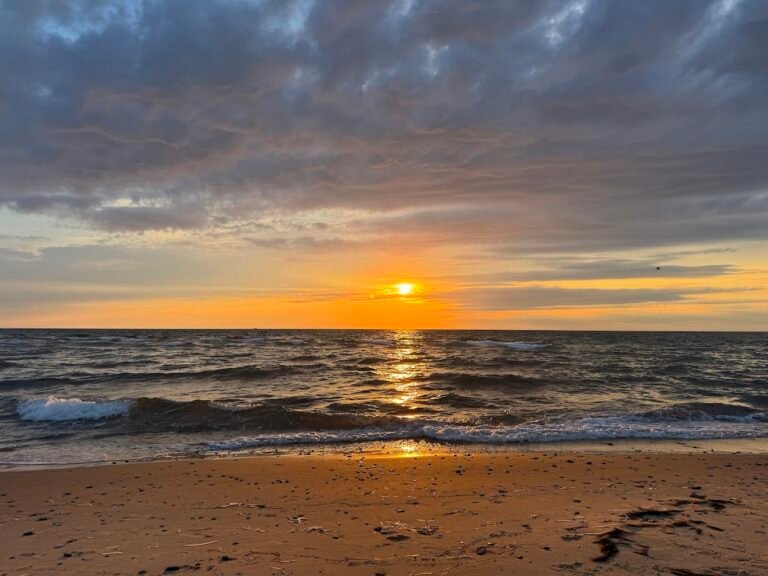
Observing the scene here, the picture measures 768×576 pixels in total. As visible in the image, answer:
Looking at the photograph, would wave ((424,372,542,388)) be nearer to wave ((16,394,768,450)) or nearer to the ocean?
the ocean

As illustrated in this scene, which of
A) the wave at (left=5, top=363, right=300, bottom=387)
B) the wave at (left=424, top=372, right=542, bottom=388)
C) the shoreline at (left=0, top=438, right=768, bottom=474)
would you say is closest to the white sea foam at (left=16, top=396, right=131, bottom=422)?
the shoreline at (left=0, top=438, right=768, bottom=474)

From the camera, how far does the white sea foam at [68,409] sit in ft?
49.7

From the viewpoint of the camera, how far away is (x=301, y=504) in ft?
22.5

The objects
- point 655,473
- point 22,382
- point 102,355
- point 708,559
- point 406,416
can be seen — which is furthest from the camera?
point 102,355

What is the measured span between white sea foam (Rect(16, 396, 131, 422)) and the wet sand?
689 centimetres

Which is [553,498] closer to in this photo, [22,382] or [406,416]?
[406,416]

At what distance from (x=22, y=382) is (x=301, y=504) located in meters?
22.3

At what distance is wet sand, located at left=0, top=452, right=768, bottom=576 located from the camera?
475 centimetres

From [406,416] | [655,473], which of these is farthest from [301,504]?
[406,416]

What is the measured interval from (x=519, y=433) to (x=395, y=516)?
22.2 feet

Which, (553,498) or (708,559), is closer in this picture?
(708,559)

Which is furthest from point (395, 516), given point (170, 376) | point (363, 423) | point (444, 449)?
point (170, 376)

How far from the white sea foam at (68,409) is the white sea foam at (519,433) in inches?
242

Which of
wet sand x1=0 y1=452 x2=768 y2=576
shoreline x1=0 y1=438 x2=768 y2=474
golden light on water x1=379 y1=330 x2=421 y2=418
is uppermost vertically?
wet sand x1=0 y1=452 x2=768 y2=576
